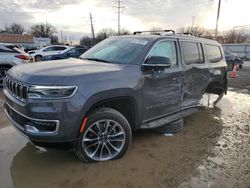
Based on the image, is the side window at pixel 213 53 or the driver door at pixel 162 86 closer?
the driver door at pixel 162 86

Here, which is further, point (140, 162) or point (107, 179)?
point (140, 162)

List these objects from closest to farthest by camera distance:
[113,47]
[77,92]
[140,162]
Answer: [77,92] < [140,162] < [113,47]

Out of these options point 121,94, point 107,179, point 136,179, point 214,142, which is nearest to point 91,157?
point 107,179

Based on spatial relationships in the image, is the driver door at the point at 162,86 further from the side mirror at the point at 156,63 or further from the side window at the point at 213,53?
the side window at the point at 213,53

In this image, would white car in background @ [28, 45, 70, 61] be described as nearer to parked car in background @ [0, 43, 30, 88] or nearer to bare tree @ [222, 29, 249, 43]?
parked car in background @ [0, 43, 30, 88]

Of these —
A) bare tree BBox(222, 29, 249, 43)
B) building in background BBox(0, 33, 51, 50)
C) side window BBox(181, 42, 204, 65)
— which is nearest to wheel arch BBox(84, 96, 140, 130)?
side window BBox(181, 42, 204, 65)

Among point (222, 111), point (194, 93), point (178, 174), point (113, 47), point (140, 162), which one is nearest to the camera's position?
point (178, 174)

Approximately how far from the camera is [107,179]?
3.03m

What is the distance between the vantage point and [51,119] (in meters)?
2.77

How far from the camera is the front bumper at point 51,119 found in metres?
2.76

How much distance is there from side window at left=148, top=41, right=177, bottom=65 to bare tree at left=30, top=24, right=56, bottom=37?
86.3 m

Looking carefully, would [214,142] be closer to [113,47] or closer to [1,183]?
[113,47]

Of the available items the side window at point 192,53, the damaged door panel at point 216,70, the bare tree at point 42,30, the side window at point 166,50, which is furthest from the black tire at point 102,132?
the bare tree at point 42,30

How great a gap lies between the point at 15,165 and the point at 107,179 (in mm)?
1357
